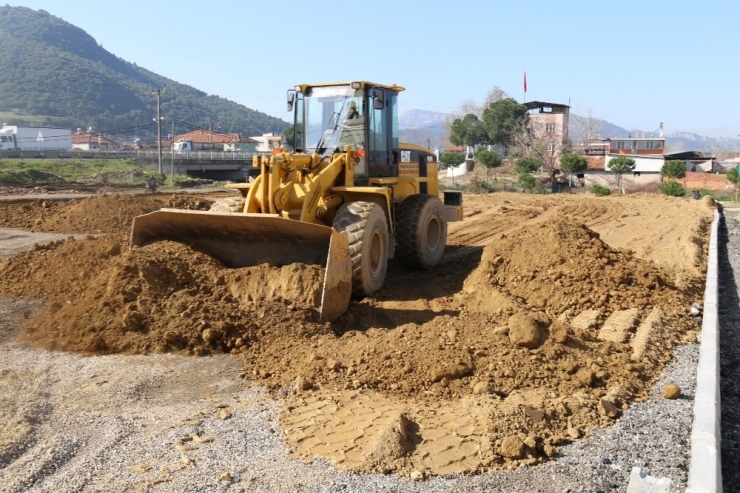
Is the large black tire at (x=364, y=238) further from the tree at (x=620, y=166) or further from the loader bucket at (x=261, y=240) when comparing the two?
the tree at (x=620, y=166)

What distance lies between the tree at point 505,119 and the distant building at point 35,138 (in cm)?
6101

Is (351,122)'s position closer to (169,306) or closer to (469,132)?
(169,306)

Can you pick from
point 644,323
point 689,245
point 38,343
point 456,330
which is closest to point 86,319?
point 38,343

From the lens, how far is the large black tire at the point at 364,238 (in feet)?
25.3

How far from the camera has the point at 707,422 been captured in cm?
438

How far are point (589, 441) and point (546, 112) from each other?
7483 cm

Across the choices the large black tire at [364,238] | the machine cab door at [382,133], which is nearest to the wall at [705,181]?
the machine cab door at [382,133]

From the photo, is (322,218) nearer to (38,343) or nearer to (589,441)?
(38,343)

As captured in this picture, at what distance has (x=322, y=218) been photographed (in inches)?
328

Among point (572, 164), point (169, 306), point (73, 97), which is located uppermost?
point (73, 97)

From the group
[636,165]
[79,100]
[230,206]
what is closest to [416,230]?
[230,206]

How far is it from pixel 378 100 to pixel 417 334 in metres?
3.96

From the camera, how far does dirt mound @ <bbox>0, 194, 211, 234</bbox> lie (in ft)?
49.8

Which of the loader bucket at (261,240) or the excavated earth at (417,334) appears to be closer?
the excavated earth at (417,334)
